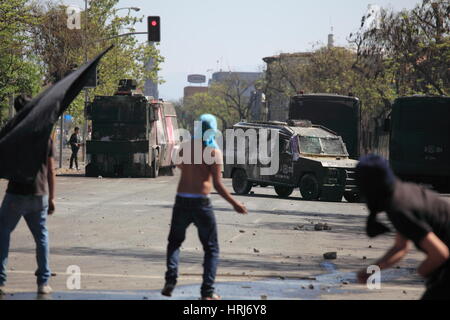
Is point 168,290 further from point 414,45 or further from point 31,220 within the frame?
point 414,45

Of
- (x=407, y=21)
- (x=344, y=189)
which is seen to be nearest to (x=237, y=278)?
(x=344, y=189)

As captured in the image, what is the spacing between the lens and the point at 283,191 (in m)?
31.8

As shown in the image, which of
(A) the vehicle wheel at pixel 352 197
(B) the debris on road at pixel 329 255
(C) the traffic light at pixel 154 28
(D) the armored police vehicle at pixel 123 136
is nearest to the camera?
(B) the debris on road at pixel 329 255

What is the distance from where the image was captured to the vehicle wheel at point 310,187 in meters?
29.1

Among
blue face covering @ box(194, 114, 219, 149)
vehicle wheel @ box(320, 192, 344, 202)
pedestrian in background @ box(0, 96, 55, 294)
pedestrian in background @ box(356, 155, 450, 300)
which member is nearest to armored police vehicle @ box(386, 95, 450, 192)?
vehicle wheel @ box(320, 192, 344, 202)

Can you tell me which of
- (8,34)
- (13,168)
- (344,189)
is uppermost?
(8,34)

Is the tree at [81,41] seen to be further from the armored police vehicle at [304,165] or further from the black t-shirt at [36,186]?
the black t-shirt at [36,186]

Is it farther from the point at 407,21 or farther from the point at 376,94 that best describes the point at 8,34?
the point at 376,94

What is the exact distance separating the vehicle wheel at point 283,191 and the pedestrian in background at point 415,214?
1002 inches

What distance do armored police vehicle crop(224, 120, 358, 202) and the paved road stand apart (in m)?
2.46

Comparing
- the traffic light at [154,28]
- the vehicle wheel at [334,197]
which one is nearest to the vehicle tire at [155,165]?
the traffic light at [154,28]

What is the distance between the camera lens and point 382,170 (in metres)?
6.02

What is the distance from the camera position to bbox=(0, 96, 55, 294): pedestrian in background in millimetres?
9969

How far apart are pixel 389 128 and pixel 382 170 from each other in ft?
93.3
